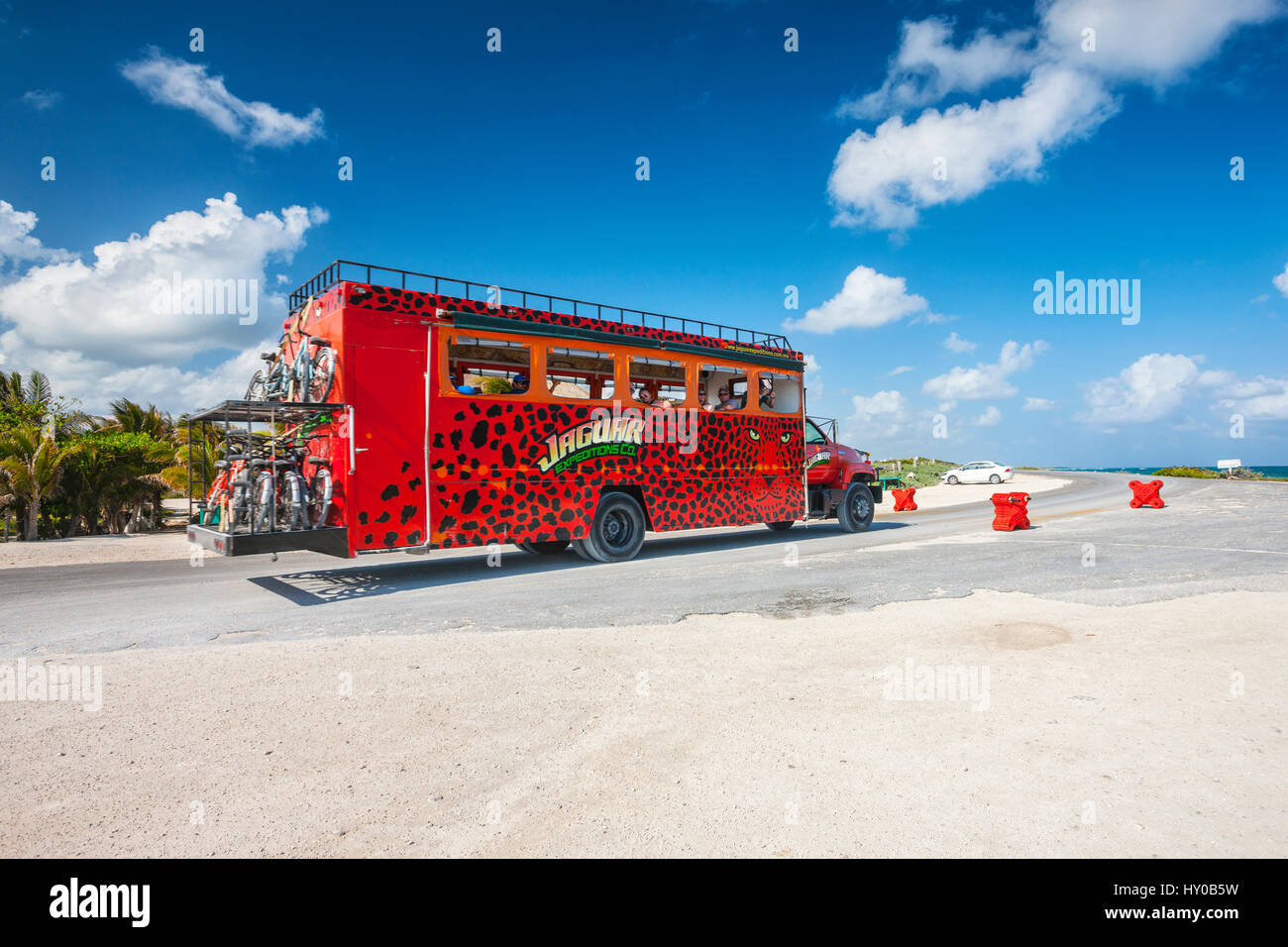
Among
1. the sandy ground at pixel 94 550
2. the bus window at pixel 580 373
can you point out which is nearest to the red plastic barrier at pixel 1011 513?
the bus window at pixel 580 373

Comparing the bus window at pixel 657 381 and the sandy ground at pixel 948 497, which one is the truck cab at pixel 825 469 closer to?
the bus window at pixel 657 381

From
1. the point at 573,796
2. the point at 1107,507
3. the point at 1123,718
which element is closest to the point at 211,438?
the point at 573,796

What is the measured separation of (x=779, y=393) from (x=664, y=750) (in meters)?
11.1

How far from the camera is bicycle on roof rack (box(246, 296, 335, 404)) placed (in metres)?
8.41

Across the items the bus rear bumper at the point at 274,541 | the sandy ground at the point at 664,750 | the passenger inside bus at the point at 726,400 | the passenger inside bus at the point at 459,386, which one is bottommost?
the sandy ground at the point at 664,750

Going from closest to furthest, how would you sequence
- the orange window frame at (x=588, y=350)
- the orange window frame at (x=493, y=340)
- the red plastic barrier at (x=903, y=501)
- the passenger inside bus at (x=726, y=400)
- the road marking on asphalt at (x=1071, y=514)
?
the orange window frame at (x=493, y=340)
the orange window frame at (x=588, y=350)
the passenger inside bus at (x=726, y=400)
the road marking on asphalt at (x=1071, y=514)
the red plastic barrier at (x=903, y=501)

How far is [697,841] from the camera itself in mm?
2594

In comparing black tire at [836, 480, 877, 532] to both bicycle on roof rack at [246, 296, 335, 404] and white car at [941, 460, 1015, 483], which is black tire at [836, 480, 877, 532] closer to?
bicycle on roof rack at [246, 296, 335, 404]

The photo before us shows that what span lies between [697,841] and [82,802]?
2.67 metres

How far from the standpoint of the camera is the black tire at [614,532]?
10.6 meters

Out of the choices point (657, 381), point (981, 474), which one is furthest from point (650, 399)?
point (981, 474)

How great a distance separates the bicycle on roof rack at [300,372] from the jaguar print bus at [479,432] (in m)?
0.03

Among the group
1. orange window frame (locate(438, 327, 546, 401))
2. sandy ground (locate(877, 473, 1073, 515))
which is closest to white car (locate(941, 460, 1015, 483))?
sandy ground (locate(877, 473, 1073, 515))
